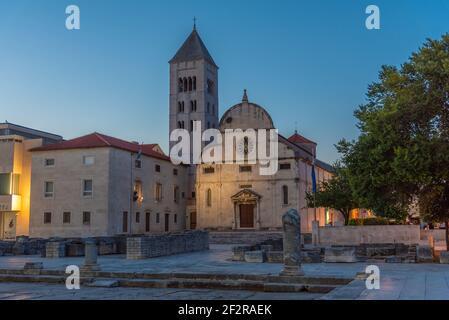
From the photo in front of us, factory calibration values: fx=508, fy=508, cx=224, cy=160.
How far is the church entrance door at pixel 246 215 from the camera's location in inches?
2078

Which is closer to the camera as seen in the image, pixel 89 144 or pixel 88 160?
pixel 88 160

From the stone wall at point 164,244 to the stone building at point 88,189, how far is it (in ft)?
46.6

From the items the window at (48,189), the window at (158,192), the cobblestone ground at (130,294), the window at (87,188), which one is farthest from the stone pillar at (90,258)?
the window at (158,192)

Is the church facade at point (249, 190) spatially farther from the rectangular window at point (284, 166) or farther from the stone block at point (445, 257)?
the stone block at point (445, 257)

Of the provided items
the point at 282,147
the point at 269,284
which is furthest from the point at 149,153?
the point at 269,284

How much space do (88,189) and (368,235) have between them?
24.6 meters

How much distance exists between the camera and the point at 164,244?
2689 centimetres

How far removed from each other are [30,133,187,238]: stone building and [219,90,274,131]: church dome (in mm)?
9995

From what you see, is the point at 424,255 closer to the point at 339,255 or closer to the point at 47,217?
the point at 339,255

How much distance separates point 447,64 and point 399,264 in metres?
8.25

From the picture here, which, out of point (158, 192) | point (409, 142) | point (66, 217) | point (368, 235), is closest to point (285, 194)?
point (158, 192)

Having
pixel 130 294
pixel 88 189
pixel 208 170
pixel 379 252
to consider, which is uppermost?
pixel 208 170

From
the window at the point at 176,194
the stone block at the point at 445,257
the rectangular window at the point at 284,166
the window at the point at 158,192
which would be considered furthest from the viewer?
the window at the point at 176,194

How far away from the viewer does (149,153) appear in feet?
170
